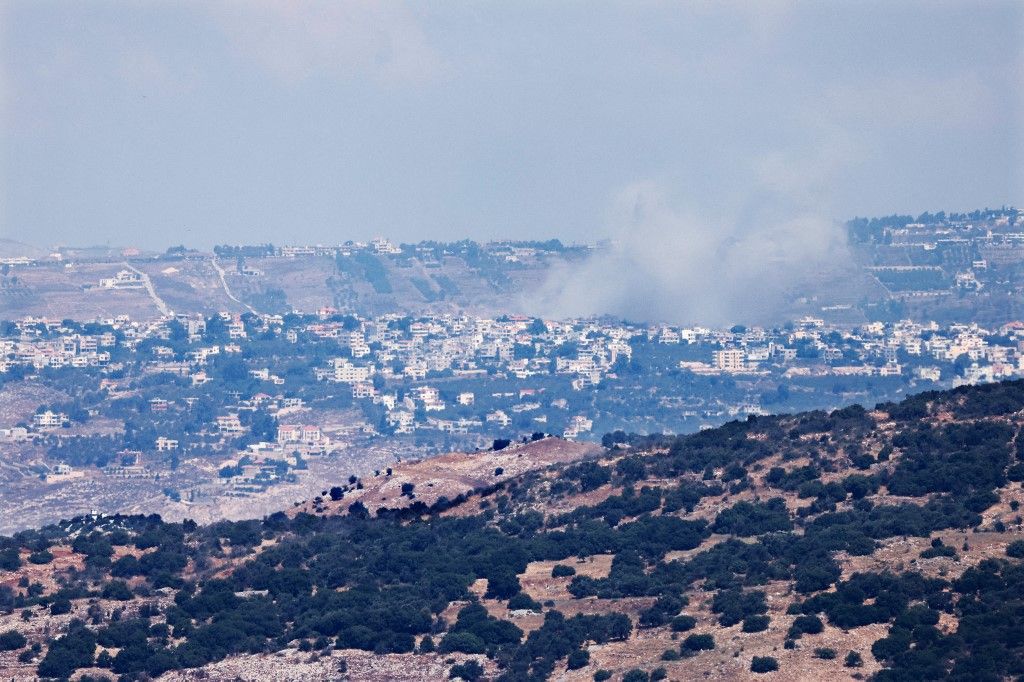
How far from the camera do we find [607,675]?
195 ft

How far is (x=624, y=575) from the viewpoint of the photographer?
71.1 meters

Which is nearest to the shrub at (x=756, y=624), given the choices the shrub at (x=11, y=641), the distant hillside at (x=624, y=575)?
the distant hillside at (x=624, y=575)

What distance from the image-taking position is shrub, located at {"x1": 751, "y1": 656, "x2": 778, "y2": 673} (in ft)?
187

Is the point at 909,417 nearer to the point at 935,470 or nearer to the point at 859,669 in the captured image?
the point at 935,470

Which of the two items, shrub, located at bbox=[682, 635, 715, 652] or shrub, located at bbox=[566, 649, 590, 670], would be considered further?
shrub, located at bbox=[566, 649, 590, 670]

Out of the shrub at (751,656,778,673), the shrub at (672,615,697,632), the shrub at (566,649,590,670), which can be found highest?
the shrub at (672,615,697,632)

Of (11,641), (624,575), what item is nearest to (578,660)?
(624,575)

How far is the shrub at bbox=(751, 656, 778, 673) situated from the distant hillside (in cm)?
5

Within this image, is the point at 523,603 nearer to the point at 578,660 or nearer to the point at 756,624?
the point at 578,660

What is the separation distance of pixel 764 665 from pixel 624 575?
14374mm

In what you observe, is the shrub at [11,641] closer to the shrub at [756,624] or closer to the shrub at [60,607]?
the shrub at [60,607]

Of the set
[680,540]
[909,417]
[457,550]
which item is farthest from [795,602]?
[909,417]

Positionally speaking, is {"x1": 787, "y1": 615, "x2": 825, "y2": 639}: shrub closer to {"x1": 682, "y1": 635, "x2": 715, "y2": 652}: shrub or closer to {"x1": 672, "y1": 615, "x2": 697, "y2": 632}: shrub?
{"x1": 682, "y1": 635, "x2": 715, "y2": 652}: shrub

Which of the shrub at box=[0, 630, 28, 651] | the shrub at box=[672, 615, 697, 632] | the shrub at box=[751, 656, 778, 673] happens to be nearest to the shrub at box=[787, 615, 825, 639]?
the shrub at box=[751, 656, 778, 673]
